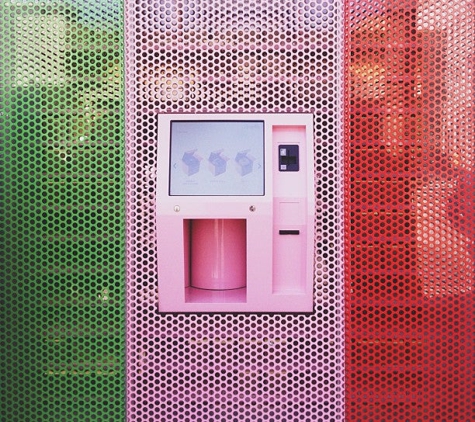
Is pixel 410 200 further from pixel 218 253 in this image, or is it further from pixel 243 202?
pixel 218 253

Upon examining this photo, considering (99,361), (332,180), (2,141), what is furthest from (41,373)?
(332,180)

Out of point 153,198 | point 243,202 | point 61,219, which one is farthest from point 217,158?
point 61,219

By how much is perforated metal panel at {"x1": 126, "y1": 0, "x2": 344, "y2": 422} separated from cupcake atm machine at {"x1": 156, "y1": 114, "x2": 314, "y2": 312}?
10 centimetres

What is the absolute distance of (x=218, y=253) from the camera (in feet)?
8.38

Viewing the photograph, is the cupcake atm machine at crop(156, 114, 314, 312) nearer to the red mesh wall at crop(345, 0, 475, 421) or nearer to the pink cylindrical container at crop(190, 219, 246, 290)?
the pink cylindrical container at crop(190, 219, 246, 290)

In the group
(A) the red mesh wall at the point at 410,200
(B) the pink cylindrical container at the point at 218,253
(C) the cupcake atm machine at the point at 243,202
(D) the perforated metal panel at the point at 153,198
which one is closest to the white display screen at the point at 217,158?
(C) the cupcake atm machine at the point at 243,202

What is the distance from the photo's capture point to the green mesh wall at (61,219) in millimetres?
2541

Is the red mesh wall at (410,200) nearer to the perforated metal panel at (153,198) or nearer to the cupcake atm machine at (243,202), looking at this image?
the perforated metal panel at (153,198)

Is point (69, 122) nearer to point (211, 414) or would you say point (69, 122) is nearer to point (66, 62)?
point (66, 62)

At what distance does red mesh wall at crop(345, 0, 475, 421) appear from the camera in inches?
99.0

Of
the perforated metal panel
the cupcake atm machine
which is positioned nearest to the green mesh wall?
the perforated metal panel

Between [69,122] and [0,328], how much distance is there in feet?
3.70

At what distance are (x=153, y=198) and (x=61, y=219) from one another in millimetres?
489

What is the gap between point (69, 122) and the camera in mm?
2551
